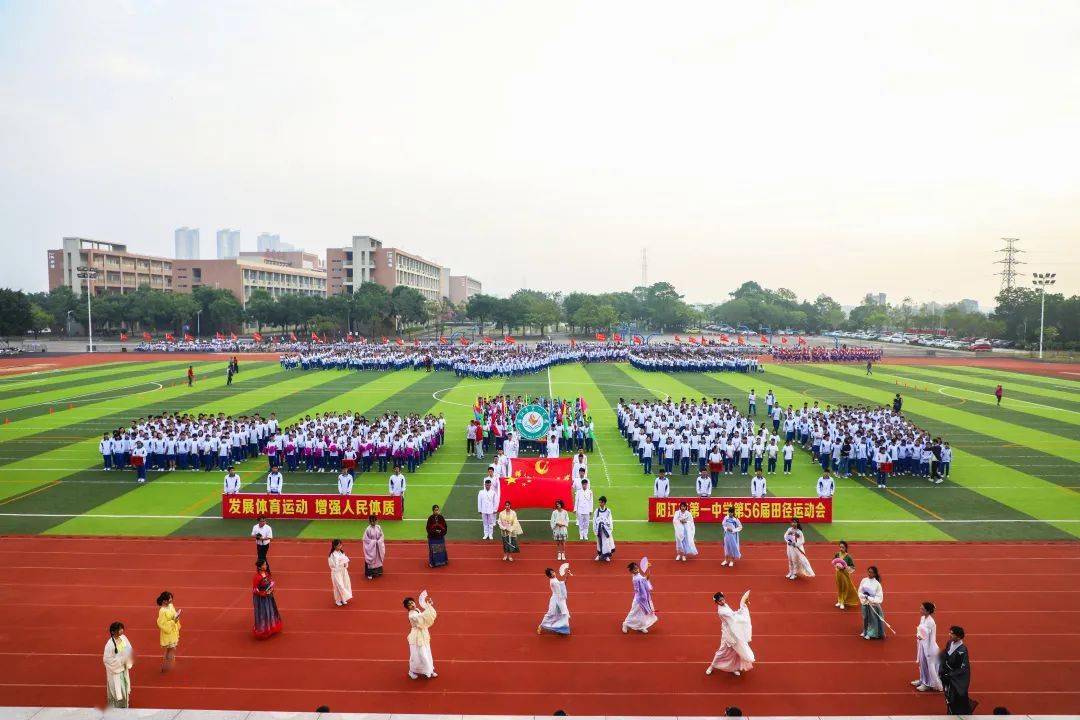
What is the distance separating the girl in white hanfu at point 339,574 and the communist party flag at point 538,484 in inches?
199

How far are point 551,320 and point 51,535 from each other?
87776mm

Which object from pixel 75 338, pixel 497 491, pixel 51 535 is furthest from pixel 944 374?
pixel 75 338

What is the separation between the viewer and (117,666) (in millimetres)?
8414

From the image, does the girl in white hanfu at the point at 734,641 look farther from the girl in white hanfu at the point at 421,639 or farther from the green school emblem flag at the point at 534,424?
the green school emblem flag at the point at 534,424

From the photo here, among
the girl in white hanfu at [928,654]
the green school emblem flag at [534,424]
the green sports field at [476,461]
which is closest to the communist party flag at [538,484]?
the green sports field at [476,461]

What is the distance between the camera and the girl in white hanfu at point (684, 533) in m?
13.8

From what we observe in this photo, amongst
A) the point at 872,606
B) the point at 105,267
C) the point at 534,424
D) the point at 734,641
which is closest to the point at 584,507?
the point at 734,641

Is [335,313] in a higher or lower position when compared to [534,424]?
higher

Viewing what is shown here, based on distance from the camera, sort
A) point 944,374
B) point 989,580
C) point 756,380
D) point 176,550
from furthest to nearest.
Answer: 1. point 944,374
2. point 756,380
3. point 176,550
4. point 989,580

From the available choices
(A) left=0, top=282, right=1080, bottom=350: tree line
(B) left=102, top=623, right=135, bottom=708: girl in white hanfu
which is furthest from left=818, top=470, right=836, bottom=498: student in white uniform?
(A) left=0, top=282, right=1080, bottom=350: tree line

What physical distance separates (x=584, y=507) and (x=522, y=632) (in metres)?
4.61

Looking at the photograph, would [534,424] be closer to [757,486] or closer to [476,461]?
[476,461]

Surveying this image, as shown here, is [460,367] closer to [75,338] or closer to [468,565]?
[468,565]

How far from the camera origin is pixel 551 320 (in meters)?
102
